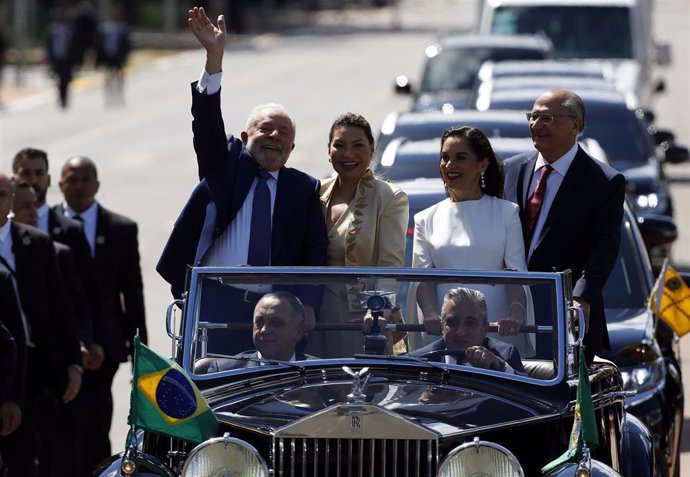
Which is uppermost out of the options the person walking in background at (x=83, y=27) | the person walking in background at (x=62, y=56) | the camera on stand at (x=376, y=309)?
the person walking in background at (x=83, y=27)

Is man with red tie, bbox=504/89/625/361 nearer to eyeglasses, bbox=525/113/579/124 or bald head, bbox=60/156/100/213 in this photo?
eyeglasses, bbox=525/113/579/124

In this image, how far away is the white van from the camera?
2373cm

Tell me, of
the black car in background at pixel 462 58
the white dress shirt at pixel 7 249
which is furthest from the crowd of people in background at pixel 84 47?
the white dress shirt at pixel 7 249

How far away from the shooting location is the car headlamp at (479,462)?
18.5ft

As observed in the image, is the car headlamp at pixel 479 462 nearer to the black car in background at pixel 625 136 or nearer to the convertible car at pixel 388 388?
the convertible car at pixel 388 388

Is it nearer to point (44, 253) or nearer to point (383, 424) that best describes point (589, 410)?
point (383, 424)

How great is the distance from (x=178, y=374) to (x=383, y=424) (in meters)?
0.81

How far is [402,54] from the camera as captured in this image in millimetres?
48406

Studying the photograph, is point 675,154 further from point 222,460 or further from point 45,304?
point 222,460

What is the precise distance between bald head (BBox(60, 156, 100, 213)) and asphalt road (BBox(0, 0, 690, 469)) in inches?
71.4

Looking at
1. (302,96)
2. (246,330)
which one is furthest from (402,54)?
A: (246,330)

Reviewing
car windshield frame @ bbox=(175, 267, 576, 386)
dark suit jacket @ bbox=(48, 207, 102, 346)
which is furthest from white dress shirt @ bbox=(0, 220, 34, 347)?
car windshield frame @ bbox=(175, 267, 576, 386)

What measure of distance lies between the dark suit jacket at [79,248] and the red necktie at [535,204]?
2.77 meters

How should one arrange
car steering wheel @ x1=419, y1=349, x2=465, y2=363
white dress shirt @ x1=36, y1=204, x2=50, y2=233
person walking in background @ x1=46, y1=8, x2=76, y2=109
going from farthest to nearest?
person walking in background @ x1=46, y1=8, x2=76, y2=109, white dress shirt @ x1=36, y1=204, x2=50, y2=233, car steering wheel @ x1=419, y1=349, x2=465, y2=363
